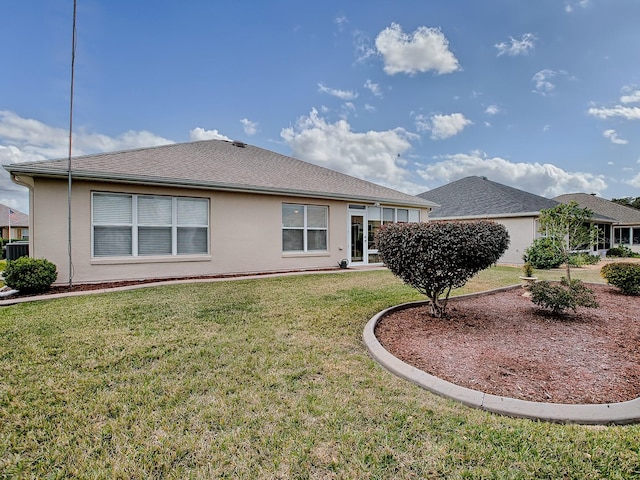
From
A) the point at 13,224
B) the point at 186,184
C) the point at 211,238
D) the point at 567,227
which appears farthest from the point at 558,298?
the point at 13,224

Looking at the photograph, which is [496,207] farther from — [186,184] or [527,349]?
[186,184]

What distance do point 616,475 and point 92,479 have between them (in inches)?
133

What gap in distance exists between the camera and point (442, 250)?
4.78 m

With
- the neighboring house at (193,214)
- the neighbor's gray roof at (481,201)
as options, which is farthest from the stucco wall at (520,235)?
the neighboring house at (193,214)

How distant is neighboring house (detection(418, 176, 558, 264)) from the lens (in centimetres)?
1841

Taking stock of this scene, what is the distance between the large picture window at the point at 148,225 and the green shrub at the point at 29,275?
4.64ft

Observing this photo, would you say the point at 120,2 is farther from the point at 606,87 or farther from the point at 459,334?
the point at 606,87

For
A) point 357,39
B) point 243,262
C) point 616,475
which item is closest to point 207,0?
point 357,39

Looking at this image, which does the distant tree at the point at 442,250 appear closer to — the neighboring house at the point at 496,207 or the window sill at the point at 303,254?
the window sill at the point at 303,254

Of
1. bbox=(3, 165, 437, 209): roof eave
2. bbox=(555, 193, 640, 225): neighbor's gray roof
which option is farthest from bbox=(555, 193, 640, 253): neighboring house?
bbox=(3, 165, 437, 209): roof eave

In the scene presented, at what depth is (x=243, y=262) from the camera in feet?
37.1

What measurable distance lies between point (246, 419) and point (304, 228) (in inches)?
401

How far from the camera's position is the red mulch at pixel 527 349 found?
3.18 m

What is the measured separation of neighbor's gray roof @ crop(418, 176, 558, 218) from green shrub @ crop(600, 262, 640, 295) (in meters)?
10.5
